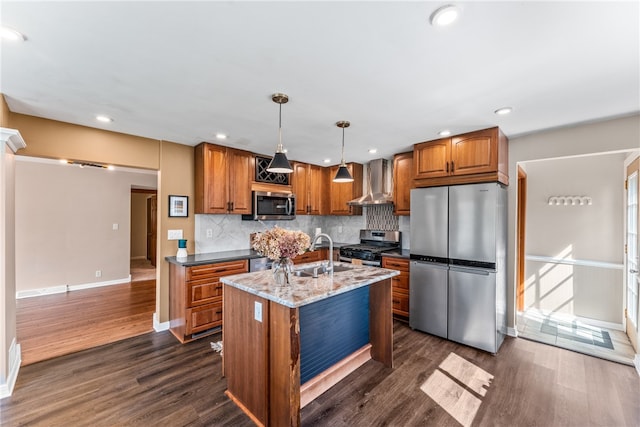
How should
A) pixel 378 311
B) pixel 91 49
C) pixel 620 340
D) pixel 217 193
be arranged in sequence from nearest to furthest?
pixel 91 49 → pixel 378 311 → pixel 620 340 → pixel 217 193

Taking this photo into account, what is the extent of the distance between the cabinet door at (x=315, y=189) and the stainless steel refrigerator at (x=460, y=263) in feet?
6.57

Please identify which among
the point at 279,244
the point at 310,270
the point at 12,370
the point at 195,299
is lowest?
the point at 12,370

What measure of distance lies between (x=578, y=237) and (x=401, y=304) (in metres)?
2.72

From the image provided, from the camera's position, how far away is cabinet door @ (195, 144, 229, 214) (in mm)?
3643

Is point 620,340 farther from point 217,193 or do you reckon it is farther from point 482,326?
point 217,193

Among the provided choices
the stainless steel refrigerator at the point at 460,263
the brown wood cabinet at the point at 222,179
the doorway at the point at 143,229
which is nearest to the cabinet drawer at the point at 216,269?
the brown wood cabinet at the point at 222,179

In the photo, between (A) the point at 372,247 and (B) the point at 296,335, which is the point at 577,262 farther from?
(B) the point at 296,335

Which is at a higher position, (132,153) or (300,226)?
(132,153)

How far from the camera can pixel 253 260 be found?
379cm

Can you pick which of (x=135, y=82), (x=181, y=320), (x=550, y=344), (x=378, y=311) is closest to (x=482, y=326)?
(x=550, y=344)

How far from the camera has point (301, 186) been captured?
16.1 ft

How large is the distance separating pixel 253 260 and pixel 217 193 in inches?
41.5

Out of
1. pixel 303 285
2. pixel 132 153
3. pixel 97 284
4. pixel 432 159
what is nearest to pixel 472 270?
pixel 432 159

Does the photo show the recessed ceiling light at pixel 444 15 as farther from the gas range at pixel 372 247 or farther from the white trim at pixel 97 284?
the white trim at pixel 97 284
